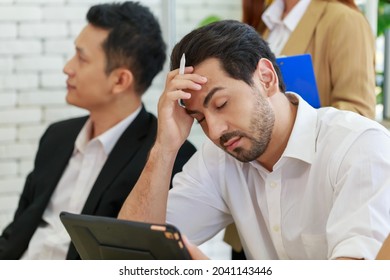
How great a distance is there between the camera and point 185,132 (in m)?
2.00

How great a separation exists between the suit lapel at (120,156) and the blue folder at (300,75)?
0.62 metres

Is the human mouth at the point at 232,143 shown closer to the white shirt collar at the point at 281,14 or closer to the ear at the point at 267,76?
the ear at the point at 267,76

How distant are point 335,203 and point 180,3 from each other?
1.98 metres

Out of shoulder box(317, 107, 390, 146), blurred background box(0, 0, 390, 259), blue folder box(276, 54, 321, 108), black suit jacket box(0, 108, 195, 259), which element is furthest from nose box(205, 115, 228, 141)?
blurred background box(0, 0, 390, 259)

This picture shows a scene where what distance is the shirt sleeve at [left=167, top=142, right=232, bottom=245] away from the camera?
2041 mm

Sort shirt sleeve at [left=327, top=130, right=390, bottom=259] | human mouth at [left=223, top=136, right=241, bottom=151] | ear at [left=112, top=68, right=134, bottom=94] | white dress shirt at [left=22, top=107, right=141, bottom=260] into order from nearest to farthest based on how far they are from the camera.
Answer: shirt sleeve at [left=327, top=130, right=390, bottom=259], human mouth at [left=223, top=136, right=241, bottom=151], white dress shirt at [left=22, top=107, right=141, bottom=260], ear at [left=112, top=68, right=134, bottom=94]

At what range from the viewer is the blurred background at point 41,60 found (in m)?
3.45

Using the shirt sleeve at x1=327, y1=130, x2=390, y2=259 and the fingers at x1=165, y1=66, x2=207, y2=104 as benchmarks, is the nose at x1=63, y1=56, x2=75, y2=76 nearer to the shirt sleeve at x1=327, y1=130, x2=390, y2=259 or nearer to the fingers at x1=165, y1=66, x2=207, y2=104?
the fingers at x1=165, y1=66, x2=207, y2=104

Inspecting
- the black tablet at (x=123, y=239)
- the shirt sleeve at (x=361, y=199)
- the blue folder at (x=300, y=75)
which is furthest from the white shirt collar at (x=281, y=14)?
the black tablet at (x=123, y=239)

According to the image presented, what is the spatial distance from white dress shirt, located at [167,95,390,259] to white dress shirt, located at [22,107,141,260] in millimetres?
591

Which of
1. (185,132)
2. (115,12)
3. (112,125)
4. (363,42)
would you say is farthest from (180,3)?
(185,132)

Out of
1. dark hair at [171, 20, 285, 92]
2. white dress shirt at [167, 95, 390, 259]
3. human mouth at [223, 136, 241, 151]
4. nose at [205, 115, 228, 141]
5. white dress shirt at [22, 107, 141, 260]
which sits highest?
dark hair at [171, 20, 285, 92]

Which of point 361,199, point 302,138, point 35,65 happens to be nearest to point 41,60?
point 35,65
